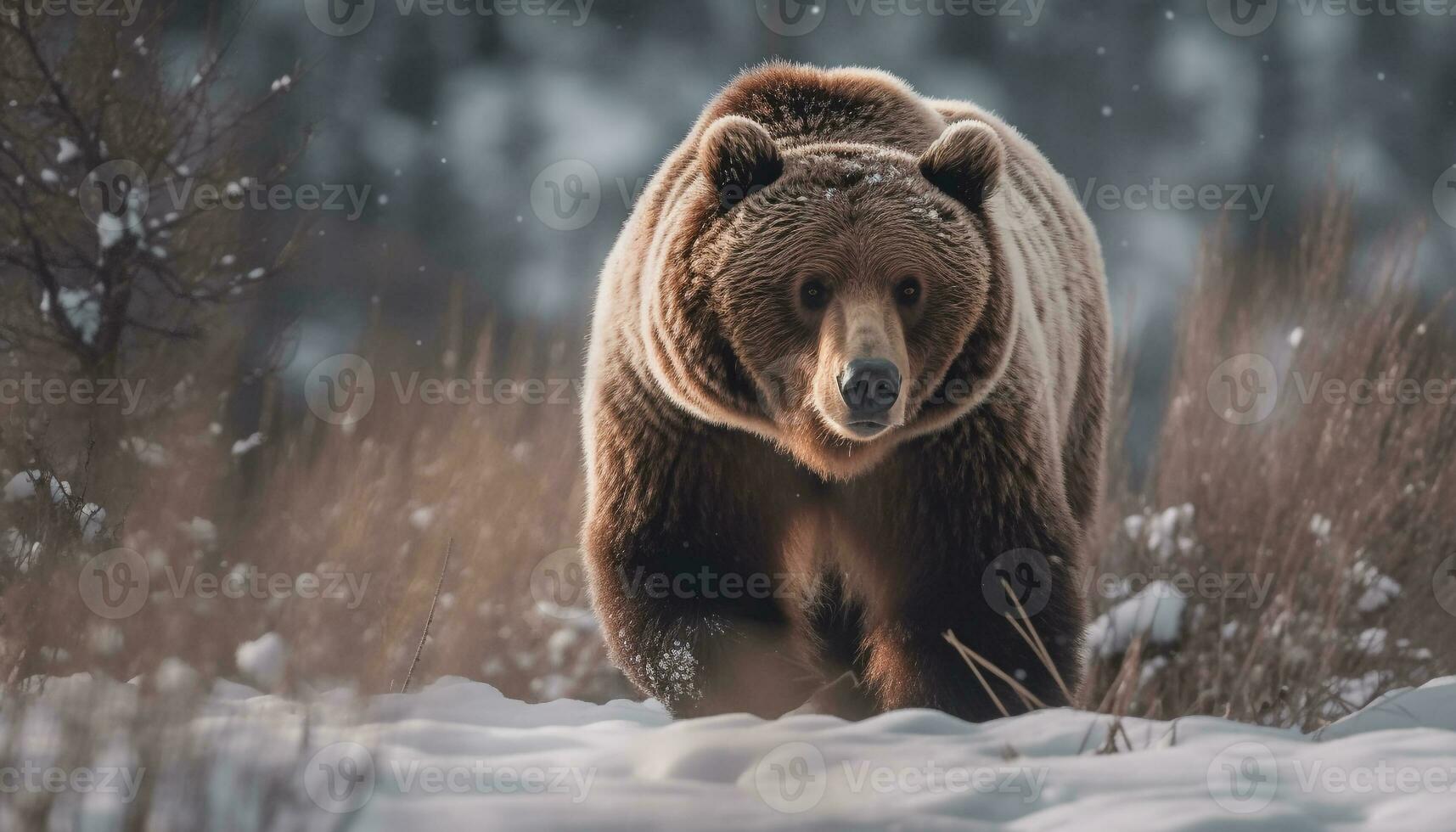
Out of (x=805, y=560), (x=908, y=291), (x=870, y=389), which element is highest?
(x=908, y=291)

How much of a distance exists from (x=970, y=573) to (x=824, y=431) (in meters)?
0.68

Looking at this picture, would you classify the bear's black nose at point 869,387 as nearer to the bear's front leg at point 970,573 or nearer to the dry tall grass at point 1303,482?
the bear's front leg at point 970,573

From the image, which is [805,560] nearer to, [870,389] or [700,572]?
[700,572]

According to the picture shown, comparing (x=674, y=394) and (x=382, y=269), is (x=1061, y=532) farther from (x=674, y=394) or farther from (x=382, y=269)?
(x=382, y=269)

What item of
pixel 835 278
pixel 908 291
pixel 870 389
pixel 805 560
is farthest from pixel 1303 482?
pixel 870 389

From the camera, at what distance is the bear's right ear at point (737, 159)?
3932mm

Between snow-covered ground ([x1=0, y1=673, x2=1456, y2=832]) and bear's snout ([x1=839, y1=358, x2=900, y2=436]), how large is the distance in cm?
87

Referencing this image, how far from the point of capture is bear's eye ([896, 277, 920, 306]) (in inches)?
153

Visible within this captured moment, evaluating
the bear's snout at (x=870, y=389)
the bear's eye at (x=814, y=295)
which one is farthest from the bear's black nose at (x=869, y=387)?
the bear's eye at (x=814, y=295)

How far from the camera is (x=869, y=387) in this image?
353 cm

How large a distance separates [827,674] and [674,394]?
1325 millimetres

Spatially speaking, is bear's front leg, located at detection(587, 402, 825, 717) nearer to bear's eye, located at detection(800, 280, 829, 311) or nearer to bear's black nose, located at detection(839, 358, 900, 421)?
bear's eye, located at detection(800, 280, 829, 311)

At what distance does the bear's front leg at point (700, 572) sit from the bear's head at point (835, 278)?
25 centimetres

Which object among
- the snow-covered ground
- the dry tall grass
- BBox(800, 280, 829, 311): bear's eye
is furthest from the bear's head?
the dry tall grass
